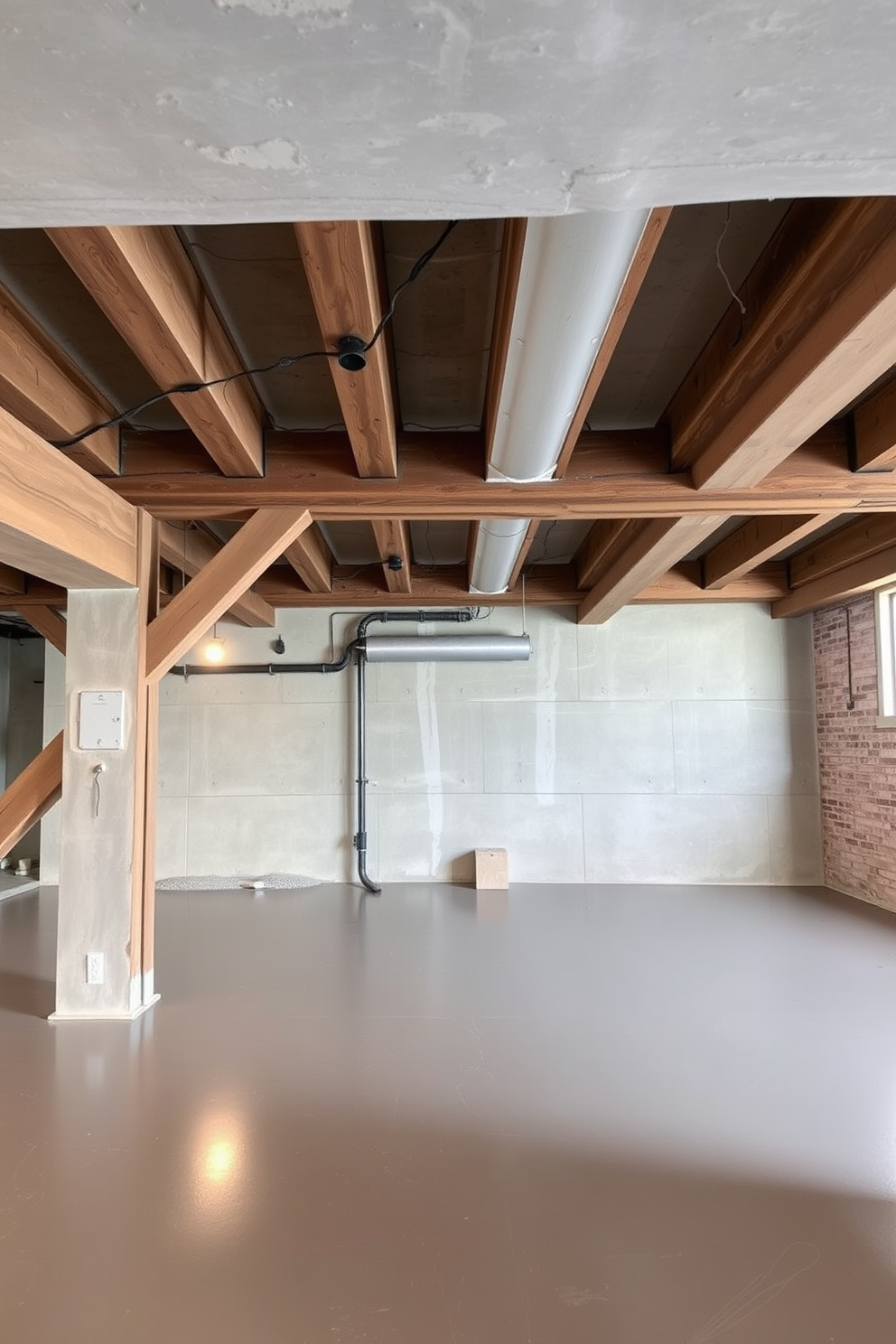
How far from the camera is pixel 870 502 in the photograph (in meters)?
3.22

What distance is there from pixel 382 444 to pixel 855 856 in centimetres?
484

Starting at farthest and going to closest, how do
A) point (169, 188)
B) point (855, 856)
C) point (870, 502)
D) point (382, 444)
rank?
point (855, 856) → point (870, 502) → point (382, 444) → point (169, 188)

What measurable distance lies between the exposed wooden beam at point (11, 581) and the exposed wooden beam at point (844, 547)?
18.4 feet

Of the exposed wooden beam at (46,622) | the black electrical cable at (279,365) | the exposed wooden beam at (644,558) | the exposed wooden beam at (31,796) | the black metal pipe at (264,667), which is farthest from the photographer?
the black metal pipe at (264,667)

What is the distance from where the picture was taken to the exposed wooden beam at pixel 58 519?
2.24m

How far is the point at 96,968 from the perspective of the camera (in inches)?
122

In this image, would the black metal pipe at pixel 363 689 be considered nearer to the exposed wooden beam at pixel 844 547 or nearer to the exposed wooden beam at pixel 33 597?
the exposed wooden beam at pixel 33 597

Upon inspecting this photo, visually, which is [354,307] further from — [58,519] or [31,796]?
[31,796]

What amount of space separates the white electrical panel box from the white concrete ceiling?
247 centimetres

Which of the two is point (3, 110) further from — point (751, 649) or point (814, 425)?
point (751, 649)

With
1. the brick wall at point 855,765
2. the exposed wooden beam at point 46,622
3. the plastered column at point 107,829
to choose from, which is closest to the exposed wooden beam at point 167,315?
the plastered column at point 107,829

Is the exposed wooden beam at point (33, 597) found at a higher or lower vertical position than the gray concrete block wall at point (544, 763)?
higher

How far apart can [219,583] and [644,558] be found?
7.65 ft

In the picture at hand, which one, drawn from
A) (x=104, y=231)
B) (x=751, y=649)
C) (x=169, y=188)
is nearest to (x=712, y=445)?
(x=104, y=231)
